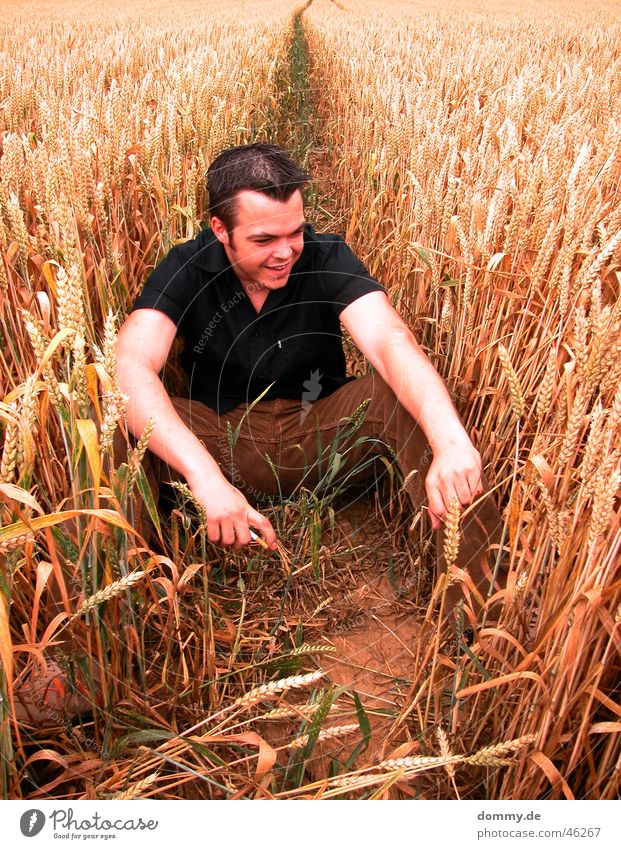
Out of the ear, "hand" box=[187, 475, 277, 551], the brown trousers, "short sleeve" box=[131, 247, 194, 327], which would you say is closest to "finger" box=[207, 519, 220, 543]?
"hand" box=[187, 475, 277, 551]

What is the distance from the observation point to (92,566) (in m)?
0.88

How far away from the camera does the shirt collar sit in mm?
1588

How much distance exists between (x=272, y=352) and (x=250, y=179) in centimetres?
39

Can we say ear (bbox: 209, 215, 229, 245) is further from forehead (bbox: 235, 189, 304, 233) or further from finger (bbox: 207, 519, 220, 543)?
finger (bbox: 207, 519, 220, 543)

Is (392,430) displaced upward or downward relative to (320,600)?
upward

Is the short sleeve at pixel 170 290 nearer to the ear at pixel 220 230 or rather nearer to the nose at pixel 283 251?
the ear at pixel 220 230

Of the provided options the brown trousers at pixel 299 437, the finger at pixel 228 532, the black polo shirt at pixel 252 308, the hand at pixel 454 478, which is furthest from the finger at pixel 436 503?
the black polo shirt at pixel 252 308

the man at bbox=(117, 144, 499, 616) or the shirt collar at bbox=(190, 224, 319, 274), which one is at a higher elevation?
the shirt collar at bbox=(190, 224, 319, 274)

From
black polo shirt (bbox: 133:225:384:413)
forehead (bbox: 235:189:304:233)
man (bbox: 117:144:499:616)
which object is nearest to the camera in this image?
man (bbox: 117:144:499:616)

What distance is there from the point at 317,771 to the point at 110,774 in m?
0.34

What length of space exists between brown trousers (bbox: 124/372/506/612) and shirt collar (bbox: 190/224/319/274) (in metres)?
0.32

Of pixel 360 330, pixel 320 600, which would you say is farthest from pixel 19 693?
pixel 360 330

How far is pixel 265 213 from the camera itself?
1.48m

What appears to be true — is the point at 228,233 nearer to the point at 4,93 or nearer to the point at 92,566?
the point at 92,566
